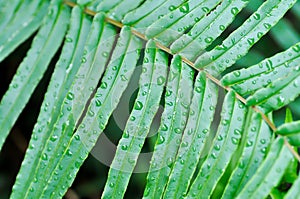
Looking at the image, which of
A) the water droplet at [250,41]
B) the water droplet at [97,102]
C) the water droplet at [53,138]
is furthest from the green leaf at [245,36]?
the water droplet at [53,138]

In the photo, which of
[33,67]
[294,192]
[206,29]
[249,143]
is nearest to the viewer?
[294,192]

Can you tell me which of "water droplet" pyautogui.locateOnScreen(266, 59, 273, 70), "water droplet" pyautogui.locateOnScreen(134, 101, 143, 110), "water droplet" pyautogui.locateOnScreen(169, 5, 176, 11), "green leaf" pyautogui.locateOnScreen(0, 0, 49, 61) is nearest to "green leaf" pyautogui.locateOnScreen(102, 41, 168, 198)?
"water droplet" pyautogui.locateOnScreen(134, 101, 143, 110)

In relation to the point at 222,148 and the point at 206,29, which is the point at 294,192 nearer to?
the point at 222,148

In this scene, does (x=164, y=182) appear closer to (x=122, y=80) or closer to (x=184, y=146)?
(x=184, y=146)

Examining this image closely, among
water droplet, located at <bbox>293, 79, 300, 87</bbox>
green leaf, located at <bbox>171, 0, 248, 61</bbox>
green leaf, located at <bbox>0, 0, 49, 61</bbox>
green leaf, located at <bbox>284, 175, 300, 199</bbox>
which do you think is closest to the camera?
green leaf, located at <bbox>284, 175, 300, 199</bbox>

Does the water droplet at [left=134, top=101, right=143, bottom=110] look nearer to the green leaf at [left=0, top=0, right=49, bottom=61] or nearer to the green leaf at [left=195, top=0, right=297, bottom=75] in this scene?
the green leaf at [left=195, top=0, right=297, bottom=75]

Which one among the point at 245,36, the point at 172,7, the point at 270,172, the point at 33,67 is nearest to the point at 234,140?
the point at 270,172

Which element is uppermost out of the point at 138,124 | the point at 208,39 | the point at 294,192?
the point at 208,39

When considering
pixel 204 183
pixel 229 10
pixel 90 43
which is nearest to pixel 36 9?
pixel 90 43

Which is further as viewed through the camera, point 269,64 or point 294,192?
point 269,64
